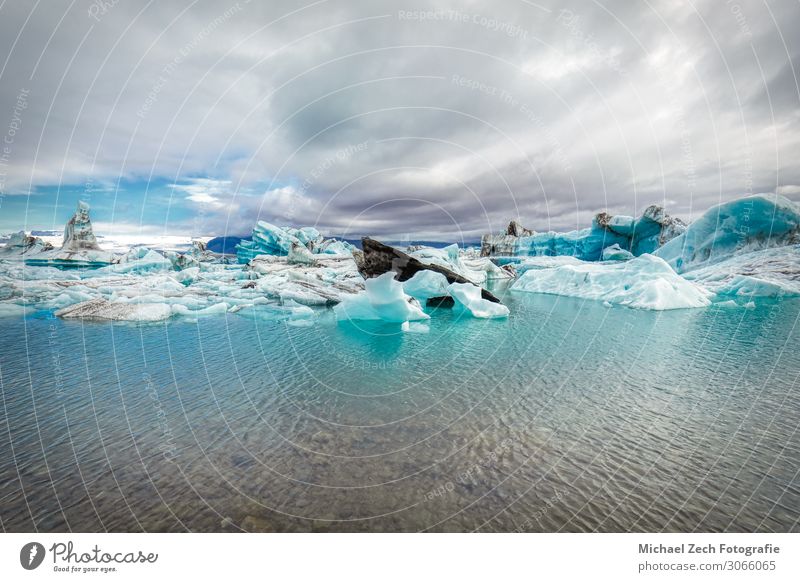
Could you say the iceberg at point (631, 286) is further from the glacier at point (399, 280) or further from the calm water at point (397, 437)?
the calm water at point (397, 437)

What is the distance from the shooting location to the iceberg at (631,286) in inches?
982

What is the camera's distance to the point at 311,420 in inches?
308

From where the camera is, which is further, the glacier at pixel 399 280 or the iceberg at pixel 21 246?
the iceberg at pixel 21 246

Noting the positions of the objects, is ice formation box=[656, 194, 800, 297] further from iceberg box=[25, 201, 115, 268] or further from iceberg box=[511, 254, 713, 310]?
iceberg box=[25, 201, 115, 268]

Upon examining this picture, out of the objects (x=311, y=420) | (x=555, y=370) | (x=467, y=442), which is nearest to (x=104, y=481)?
(x=311, y=420)

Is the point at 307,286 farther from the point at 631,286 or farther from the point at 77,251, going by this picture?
the point at 77,251

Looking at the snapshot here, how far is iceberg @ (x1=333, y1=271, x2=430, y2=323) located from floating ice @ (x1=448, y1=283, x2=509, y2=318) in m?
4.10

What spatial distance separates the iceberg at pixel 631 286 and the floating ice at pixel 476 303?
11307 millimetres

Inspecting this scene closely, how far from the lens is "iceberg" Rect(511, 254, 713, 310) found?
24.9 metres

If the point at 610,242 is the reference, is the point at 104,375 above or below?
below

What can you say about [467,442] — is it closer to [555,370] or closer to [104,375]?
[555,370]

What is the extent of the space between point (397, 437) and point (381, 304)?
12.3 metres
